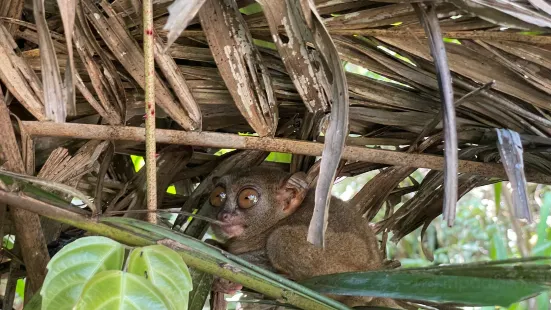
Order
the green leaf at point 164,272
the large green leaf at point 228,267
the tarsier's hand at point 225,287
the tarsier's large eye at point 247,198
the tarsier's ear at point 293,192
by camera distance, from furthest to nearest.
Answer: the tarsier's large eye at point 247,198, the tarsier's ear at point 293,192, the tarsier's hand at point 225,287, the large green leaf at point 228,267, the green leaf at point 164,272

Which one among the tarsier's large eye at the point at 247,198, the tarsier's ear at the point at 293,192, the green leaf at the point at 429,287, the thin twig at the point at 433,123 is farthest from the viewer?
the tarsier's large eye at the point at 247,198

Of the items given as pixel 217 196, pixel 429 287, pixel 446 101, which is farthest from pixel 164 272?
pixel 217 196

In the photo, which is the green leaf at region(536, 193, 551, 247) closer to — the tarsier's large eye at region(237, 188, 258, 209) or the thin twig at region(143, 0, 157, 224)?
the tarsier's large eye at region(237, 188, 258, 209)

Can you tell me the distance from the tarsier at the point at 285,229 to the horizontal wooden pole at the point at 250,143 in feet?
1.60

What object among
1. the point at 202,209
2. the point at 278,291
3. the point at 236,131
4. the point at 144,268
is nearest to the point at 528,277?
the point at 278,291

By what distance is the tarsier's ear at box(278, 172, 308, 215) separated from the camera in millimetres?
2623

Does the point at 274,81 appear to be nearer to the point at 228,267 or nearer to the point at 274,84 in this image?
the point at 274,84

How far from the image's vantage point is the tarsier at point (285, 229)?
2512mm

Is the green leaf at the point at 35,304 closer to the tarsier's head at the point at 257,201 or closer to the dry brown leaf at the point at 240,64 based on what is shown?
the dry brown leaf at the point at 240,64

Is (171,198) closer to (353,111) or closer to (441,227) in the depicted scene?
(353,111)

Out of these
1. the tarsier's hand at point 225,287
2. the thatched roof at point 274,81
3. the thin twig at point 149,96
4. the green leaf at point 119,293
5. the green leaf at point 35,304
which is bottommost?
the green leaf at point 119,293

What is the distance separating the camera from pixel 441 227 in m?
7.79

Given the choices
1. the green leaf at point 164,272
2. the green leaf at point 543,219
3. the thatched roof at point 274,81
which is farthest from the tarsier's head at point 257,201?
the green leaf at point 543,219

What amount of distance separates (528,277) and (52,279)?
1.05 metres
